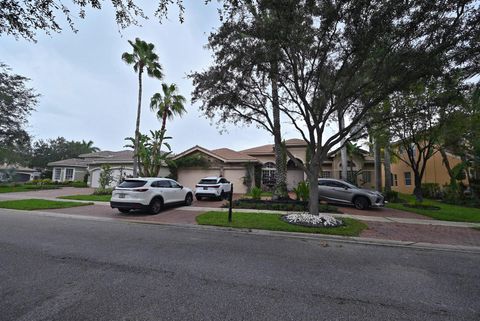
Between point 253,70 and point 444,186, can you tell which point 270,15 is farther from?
point 444,186

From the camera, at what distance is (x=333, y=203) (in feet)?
43.5

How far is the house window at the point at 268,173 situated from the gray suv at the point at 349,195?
9.41 metres

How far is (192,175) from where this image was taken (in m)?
21.0

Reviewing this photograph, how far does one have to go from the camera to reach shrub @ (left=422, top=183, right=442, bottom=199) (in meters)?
18.4

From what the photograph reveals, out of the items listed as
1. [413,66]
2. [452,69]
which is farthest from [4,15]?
[452,69]

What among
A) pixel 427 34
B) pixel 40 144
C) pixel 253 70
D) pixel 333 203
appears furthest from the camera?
pixel 40 144

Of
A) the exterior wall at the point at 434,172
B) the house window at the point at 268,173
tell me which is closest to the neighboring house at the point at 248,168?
the house window at the point at 268,173

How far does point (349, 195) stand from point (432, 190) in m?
12.5

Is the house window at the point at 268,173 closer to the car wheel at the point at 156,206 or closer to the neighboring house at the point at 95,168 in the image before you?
the neighboring house at the point at 95,168

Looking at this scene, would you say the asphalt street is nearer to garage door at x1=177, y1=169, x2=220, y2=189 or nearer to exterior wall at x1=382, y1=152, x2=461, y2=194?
garage door at x1=177, y1=169, x2=220, y2=189

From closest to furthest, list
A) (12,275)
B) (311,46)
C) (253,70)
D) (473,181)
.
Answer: (12,275) < (311,46) < (253,70) < (473,181)

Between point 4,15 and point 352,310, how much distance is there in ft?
24.6

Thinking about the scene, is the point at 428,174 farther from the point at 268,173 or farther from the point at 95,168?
the point at 95,168

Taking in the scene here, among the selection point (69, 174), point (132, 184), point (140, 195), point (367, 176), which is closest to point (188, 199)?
point (140, 195)
